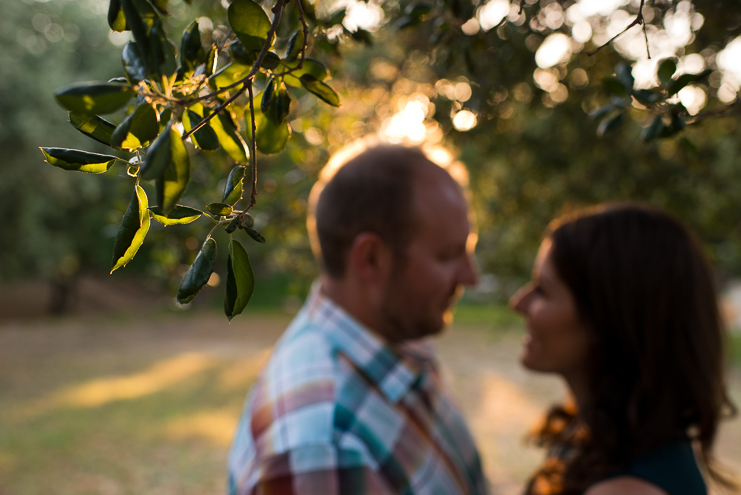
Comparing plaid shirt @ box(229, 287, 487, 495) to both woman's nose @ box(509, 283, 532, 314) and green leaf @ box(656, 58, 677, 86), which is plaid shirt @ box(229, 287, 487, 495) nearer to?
woman's nose @ box(509, 283, 532, 314)

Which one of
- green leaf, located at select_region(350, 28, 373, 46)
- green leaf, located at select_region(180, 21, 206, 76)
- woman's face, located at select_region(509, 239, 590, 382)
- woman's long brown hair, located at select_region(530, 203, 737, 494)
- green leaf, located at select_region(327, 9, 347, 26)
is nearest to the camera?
green leaf, located at select_region(180, 21, 206, 76)

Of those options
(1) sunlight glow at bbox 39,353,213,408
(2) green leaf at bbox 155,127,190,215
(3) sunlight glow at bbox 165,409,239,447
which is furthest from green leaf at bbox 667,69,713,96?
(1) sunlight glow at bbox 39,353,213,408

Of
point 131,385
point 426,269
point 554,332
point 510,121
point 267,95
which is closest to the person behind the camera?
point 267,95

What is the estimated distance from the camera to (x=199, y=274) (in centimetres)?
55

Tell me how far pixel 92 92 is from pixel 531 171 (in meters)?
4.57

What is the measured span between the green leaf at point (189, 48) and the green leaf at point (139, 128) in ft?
0.25

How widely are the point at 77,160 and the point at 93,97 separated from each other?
0.47ft

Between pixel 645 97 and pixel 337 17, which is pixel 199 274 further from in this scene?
pixel 645 97

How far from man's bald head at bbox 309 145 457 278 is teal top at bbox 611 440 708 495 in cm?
113

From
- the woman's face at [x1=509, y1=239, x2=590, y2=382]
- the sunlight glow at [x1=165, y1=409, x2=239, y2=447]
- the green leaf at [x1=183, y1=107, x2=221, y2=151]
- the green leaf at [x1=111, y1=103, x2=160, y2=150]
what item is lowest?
the sunlight glow at [x1=165, y1=409, x2=239, y2=447]

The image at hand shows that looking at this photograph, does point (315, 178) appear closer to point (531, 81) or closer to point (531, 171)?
point (531, 81)

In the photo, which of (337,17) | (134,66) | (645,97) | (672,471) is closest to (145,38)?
(134,66)

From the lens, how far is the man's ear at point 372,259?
2127 millimetres

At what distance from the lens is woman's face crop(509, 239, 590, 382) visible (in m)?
2.06
